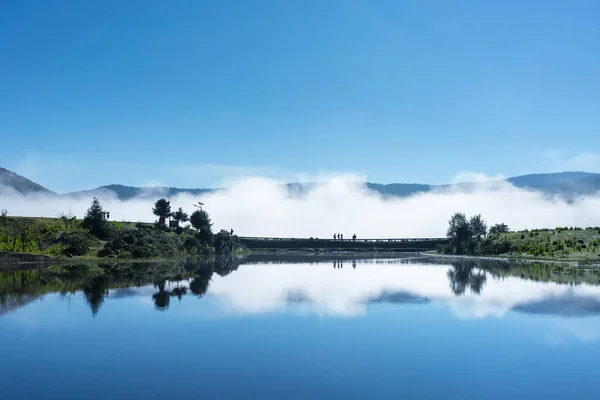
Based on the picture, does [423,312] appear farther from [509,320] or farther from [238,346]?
[238,346]

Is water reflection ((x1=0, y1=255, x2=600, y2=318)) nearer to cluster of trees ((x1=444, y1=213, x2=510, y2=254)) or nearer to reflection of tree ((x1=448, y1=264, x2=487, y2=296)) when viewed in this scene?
reflection of tree ((x1=448, y1=264, x2=487, y2=296))

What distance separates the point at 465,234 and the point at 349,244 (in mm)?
38863

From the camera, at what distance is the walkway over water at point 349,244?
169m

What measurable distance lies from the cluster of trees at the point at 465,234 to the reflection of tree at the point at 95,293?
355ft

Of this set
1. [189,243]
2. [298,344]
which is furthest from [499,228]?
[298,344]

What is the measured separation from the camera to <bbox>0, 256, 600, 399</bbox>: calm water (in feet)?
58.7

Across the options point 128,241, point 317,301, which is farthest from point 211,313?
point 128,241

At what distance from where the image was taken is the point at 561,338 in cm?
2625

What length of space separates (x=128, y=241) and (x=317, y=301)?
74212 mm

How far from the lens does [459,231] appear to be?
481 feet

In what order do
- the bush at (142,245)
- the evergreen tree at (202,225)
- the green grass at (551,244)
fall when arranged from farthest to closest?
the evergreen tree at (202,225), the green grass at (551,244), the bush at (142,245)

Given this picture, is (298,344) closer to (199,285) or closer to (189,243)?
(199,285)

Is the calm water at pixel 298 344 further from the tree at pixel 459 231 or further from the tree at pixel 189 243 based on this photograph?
the tree at pixel 459 231

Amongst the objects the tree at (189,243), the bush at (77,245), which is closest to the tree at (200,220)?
the tree at (189,243)
